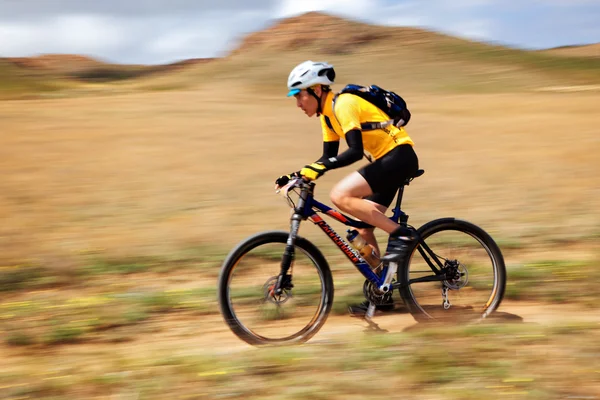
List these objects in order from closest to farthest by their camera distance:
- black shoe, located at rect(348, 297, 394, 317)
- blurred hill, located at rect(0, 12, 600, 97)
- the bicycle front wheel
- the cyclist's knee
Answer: the bicycle front wheel → the cyclist's knee → black shoe, located at rect(348, 297, 394, 317) → blurred hill, located at rect(0, 12, 600, 97)

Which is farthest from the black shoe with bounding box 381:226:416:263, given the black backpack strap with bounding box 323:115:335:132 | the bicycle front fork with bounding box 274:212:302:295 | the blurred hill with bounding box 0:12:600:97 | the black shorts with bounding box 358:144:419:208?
the blurred hill with bounding box 0:12:600:97

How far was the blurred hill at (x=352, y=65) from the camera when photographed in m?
58.3

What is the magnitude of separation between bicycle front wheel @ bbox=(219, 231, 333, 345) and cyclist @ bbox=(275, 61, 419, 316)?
0.50 metres

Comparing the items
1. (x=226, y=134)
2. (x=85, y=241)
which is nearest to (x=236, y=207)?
(x=85, y=241)

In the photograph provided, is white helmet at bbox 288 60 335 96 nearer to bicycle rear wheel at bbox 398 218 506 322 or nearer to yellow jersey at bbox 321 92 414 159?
yellow jersey at bbox 321 92 414 159

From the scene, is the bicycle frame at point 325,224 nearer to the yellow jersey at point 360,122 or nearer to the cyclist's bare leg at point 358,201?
the cyclist's bare leg at point 358,201

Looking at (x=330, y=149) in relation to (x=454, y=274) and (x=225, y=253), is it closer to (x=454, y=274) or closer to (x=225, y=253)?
(x=454, y=274)

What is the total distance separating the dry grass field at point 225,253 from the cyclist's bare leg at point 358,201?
35.4 inches

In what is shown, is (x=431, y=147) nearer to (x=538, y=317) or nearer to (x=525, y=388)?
(x=538, y=317)

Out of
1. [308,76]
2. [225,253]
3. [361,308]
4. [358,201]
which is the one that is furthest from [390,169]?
[225,253]

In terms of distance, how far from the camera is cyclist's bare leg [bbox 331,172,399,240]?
17.5ft

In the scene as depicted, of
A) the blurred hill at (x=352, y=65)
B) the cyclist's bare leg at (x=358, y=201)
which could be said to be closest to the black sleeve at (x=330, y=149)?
the cyclist's bare leg at (x=358, y=201)

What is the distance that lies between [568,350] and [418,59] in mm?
77050

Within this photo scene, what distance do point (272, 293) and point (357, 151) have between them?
1284 mm
